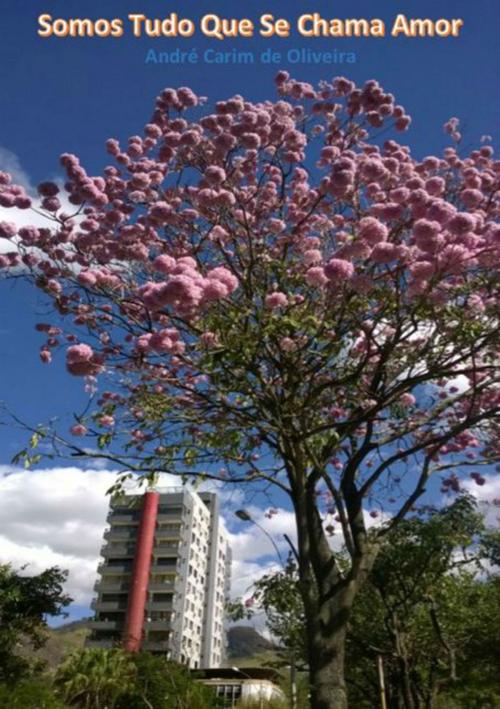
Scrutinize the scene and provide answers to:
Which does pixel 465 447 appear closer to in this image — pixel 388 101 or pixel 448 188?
pixel 448 188

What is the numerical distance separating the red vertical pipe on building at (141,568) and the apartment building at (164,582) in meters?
0.09

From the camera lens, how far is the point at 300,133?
7.56 metres

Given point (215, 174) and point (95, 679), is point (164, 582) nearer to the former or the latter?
point (95, 679)

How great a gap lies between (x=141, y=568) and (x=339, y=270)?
6809 cm

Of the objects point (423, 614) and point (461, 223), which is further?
point (423, 614)

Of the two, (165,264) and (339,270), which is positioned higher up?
(339,270)

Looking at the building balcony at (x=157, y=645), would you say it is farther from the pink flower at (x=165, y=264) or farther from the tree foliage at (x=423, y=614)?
the pink flower at (x=165, y=264)

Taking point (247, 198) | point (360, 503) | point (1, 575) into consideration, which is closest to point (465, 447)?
point (360, 503)

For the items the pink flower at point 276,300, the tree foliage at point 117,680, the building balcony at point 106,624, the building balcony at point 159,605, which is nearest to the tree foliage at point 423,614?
the pink flower at point 276,300

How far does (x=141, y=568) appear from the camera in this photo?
67.8m

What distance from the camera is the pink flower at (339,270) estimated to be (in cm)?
545

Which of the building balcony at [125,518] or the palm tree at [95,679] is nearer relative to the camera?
the palm tree at [95,679]

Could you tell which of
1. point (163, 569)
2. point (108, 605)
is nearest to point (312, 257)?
point (108, 605)

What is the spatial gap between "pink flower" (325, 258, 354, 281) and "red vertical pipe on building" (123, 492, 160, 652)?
206 ft
